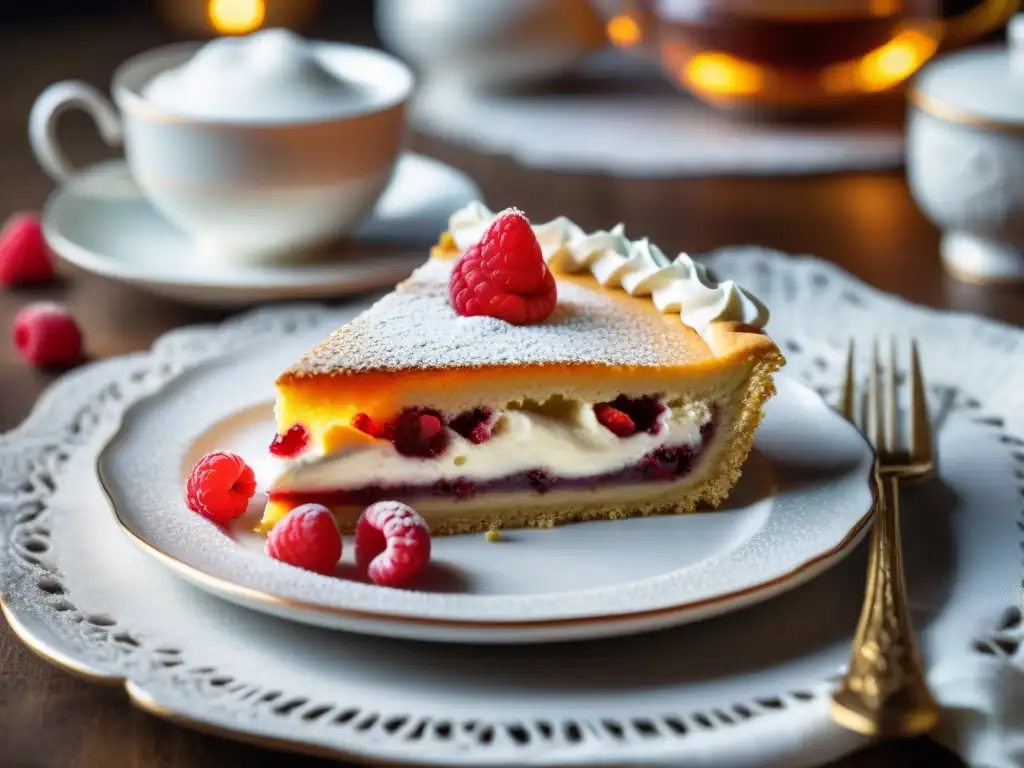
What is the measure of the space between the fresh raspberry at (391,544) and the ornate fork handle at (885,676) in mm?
467

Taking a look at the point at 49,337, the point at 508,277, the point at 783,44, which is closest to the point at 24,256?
the point at 49,337

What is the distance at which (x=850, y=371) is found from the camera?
1.98 metres

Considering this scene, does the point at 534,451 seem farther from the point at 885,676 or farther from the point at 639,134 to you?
the point at 639,134

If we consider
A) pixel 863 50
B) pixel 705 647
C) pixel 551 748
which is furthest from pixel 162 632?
pixel 863 50

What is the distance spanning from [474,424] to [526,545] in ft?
0.60

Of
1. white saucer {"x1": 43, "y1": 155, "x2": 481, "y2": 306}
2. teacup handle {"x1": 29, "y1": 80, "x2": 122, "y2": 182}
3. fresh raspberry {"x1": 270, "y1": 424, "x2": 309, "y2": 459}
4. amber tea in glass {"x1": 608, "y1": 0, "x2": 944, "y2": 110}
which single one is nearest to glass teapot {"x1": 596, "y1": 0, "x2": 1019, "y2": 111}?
amber tea in glass {"x1": 608, "y1": 0, "x2": 944, "y2": 110}

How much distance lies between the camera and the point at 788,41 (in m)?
3.12

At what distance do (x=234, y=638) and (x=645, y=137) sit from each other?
2.09 metres

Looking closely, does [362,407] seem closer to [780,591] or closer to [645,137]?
[780,591]

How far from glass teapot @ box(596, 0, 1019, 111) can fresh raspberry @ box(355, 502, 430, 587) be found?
189cm

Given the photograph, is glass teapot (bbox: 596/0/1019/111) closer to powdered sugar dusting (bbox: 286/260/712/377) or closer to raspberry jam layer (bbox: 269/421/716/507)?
powdered sugar dusting (bbox: 286/260/712/377)

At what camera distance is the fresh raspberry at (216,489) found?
159 centimetres

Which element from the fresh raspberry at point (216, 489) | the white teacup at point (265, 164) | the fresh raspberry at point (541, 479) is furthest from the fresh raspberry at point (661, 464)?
the white teacup at point (265, 164)

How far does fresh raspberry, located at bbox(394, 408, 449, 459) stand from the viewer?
1.71 meters
